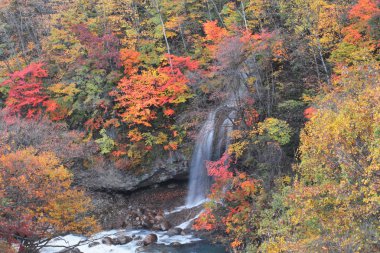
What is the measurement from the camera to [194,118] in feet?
75.0

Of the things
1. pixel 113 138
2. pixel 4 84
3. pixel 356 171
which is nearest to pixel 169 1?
pixel 113 138

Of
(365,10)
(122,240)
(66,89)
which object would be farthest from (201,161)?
(365,10)

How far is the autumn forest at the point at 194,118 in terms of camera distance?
11.4 meters

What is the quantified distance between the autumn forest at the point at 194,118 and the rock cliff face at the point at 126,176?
0.23 feet

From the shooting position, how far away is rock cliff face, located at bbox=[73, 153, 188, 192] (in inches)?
949

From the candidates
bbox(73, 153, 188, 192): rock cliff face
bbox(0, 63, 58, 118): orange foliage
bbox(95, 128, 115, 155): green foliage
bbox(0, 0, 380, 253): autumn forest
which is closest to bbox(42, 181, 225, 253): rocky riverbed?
bbox(0, 0, 380, 253): autumn forest

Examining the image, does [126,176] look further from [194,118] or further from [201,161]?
[194,118]

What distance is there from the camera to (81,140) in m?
24.5

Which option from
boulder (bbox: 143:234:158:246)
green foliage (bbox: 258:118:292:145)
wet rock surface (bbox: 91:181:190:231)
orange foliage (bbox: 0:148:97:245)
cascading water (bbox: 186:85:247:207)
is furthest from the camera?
cascading water (bbox: 186:85:247:207)

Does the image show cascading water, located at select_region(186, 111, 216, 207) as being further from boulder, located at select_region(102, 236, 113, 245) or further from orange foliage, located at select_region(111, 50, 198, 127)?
boulder, located at select_region(102, 236, 113, 245)

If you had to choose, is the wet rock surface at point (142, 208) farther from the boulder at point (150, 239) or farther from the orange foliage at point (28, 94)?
the orange foliage at point (28, 94)

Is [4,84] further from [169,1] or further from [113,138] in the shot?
[169,1]

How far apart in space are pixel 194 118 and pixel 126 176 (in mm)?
6386

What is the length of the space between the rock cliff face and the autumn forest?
0.23ft
